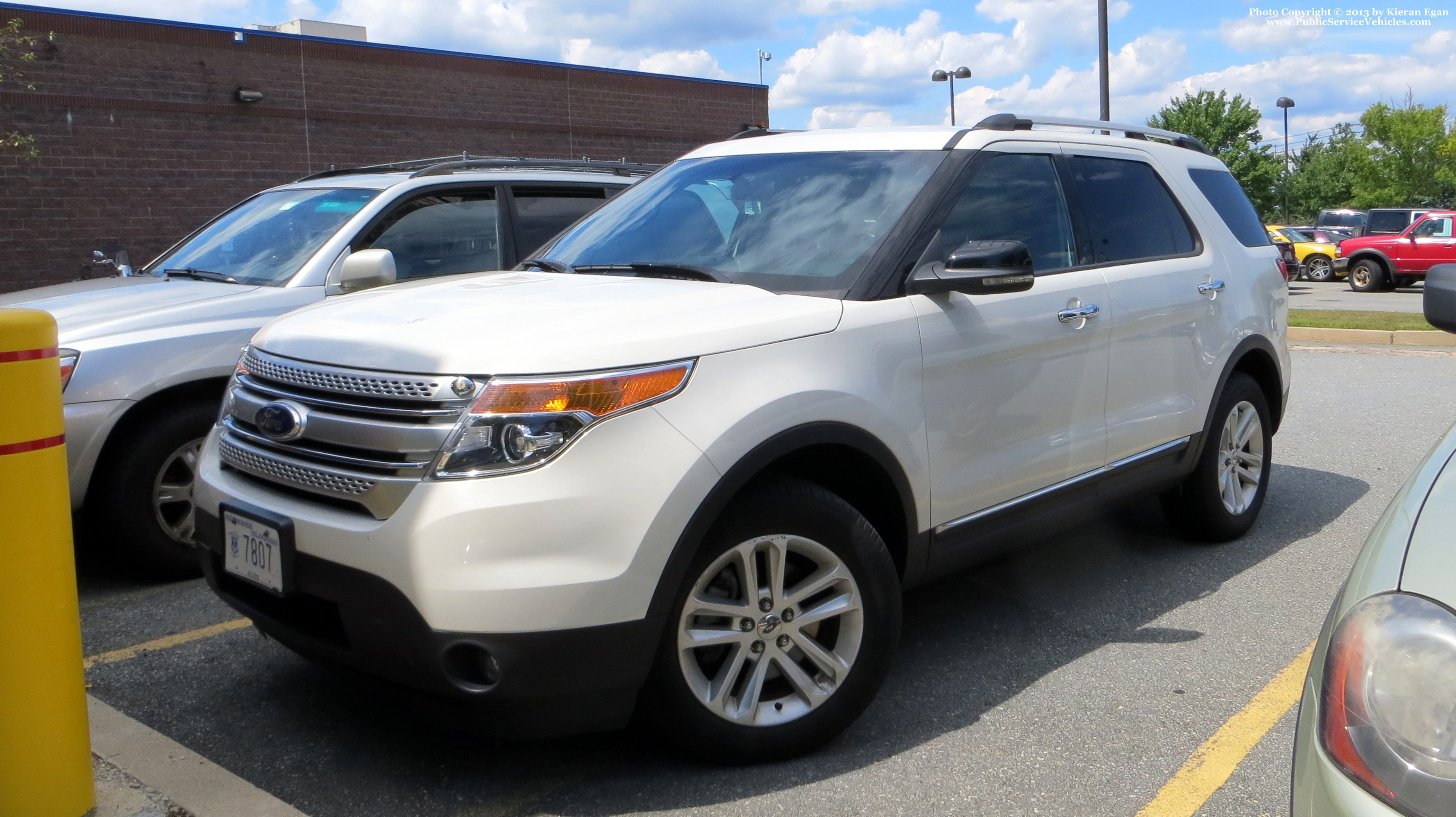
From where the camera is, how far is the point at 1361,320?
1550 centimetres

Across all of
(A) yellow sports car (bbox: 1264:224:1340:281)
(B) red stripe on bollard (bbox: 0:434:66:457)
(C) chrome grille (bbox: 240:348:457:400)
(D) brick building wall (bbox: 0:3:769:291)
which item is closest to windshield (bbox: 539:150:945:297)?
(C) chrome grille (bbox: 240:348:457:400)

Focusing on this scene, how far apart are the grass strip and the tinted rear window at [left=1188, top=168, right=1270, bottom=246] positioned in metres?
9.01

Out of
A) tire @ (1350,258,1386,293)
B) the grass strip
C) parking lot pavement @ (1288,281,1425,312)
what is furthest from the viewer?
tire @ (1350,258,1386,293)

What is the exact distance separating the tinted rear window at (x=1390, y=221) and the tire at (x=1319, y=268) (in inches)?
105

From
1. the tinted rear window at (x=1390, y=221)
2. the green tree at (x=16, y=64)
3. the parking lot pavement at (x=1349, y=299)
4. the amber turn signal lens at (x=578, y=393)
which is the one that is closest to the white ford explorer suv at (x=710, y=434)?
the amber turn signal lens at (x=578, y=393)

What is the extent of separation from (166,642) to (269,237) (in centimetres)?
240

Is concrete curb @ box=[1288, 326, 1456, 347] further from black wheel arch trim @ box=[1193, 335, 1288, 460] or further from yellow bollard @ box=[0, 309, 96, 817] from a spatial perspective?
yellow bollard @ box=[0, 309, 96, 817]

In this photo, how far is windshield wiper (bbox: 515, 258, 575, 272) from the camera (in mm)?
4211

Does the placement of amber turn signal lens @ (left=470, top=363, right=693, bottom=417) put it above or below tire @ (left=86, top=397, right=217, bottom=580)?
above

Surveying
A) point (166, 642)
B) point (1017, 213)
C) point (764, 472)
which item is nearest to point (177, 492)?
point (166, 642)

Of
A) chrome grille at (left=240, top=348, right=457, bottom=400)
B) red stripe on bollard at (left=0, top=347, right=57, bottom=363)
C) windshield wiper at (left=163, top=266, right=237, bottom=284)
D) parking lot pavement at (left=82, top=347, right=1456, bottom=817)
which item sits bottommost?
parking lot pavement at (left=82, top=347, right=1456, bottom=817)

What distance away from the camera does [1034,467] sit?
4.08 metres

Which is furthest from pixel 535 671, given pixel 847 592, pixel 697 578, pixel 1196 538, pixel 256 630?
pixel 1196 538

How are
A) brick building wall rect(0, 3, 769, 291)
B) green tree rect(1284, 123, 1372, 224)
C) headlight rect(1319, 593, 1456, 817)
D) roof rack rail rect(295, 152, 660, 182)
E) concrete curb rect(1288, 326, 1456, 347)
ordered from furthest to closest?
green tree rect(1284, 123, 1372, 224) < brick building wall rect(0, 3, 769, 291) < concrete curb rect(1288, 326, 1456, 347) < roof rack rail rect(295, 152, 660, 182) < headlight rect(1319, 593, 1456, 817)
